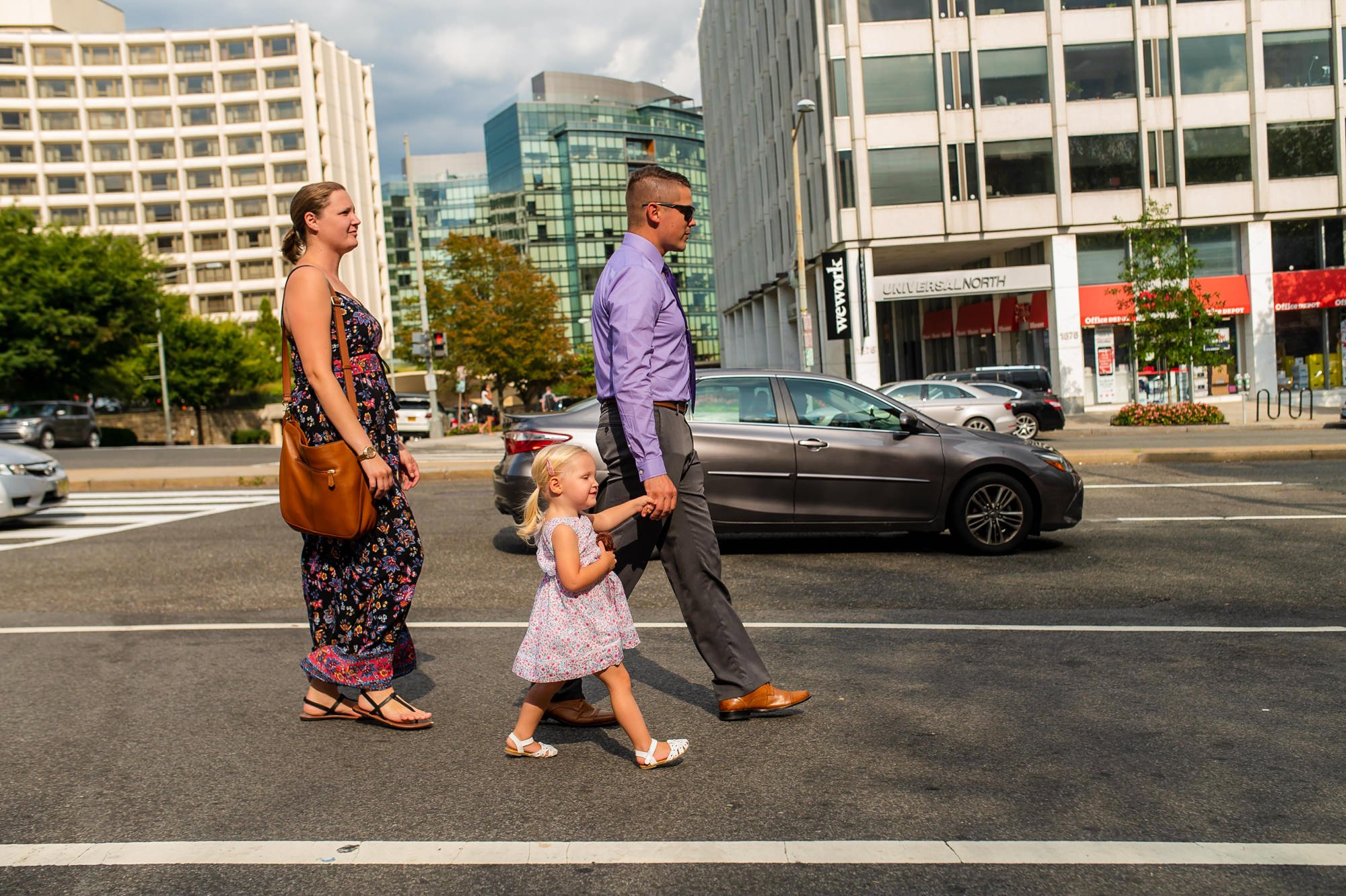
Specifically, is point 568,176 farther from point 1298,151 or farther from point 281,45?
point 1298,151

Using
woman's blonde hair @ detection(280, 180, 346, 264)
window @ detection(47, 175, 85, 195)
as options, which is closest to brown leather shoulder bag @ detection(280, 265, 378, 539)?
woman's blonde hair @ detection(280, 180, 346, 264)

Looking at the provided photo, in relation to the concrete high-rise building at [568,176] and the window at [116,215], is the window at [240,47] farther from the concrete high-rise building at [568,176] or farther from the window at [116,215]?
the concrete high-rise building at [568,176]

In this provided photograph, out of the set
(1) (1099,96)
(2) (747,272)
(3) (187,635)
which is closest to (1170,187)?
(1) (1099,96)

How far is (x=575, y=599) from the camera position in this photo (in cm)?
388

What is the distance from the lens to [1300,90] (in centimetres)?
3622

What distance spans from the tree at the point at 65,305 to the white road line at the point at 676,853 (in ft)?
156

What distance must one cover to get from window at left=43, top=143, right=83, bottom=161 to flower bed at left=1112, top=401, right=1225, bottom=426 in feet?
283

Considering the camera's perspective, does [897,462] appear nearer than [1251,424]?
Yes

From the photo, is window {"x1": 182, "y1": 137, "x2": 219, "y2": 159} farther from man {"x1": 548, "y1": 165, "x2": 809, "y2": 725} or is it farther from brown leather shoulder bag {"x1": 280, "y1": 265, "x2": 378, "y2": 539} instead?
man {"x1": 548, "y1": 165, "x2": 809, "y2": 725}

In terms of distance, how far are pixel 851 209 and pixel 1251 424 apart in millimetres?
15672

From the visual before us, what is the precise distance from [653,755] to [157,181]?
9777cm

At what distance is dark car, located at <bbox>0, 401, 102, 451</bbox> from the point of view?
36438mm

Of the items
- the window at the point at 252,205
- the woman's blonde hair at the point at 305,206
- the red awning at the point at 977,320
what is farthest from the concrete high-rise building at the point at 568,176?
the woman's blonde hair at the point at 305,206

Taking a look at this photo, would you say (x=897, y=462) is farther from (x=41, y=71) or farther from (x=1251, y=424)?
(x=41, y=71)
